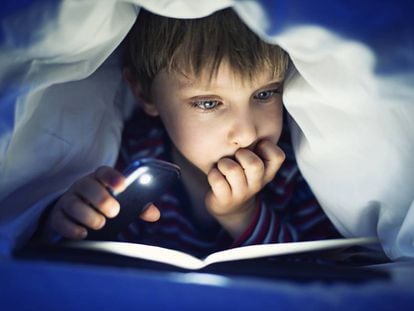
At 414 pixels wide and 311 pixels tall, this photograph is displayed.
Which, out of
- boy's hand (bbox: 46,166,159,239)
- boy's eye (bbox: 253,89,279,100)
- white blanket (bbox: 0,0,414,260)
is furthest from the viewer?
boy's eye (bbox: 253,89,279,100)

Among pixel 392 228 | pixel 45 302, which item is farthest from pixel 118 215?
pixel 392 228

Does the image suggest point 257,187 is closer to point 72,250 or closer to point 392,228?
point 392,228

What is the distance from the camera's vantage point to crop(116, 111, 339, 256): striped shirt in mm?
852

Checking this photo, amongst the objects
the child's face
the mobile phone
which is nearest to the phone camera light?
the mobile phone

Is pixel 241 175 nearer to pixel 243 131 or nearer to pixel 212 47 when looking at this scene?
pixel 243 131

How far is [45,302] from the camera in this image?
0.52m

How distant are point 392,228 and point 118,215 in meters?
0.35

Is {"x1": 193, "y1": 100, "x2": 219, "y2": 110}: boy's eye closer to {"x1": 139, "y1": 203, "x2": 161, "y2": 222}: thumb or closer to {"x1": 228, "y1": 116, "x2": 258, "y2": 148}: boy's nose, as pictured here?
{"x1": 228, "y1": 116, "x2": 258, "y2": 148}: boy's nose

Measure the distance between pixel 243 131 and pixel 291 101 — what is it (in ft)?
0.24

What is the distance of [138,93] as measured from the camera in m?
0.87

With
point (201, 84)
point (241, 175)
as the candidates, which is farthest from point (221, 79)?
point (241, 175)

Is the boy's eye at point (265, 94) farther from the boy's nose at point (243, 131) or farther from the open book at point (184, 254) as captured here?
the open book at point (184, 254)

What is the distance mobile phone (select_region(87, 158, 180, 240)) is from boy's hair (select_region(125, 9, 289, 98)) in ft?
0.43

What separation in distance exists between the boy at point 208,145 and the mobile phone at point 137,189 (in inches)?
0.7
